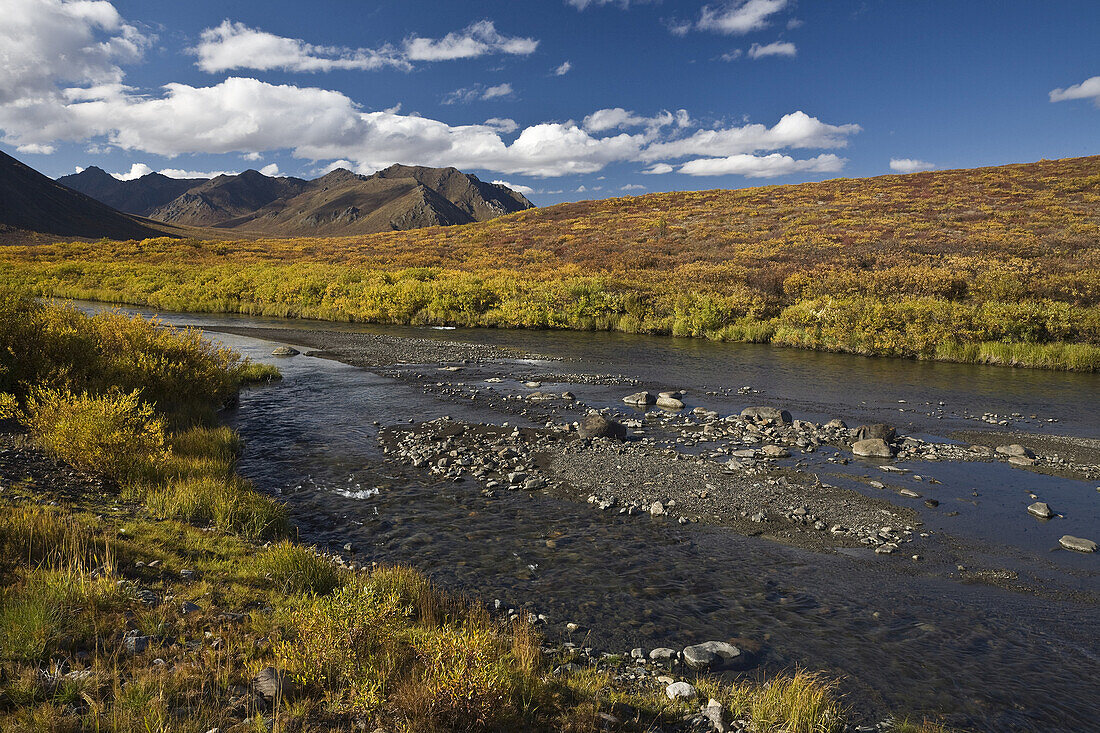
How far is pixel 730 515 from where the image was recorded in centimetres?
964

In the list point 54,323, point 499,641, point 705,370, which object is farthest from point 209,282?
point 499,641

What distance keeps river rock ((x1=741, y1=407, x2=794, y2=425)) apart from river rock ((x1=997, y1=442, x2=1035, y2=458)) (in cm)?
454

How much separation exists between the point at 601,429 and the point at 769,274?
27.9 metres

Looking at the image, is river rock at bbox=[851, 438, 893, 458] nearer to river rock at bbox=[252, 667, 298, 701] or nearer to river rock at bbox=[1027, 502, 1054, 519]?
river rock at bbox=[1027, 502, 1054, 519]

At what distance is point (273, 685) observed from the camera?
4.28 m

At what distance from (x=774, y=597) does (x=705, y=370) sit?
54.5ft

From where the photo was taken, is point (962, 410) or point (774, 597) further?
point (962, 410)

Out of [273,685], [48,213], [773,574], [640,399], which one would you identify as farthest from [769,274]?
[48,213]

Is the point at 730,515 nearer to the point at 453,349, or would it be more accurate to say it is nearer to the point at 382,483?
the point at 382,483

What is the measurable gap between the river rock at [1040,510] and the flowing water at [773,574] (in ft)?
0.71

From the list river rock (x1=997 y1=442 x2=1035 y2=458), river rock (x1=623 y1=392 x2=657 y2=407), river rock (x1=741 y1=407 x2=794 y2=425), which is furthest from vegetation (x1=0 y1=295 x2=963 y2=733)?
river rock (x1=623 y1=392 x2=657 y2=407)

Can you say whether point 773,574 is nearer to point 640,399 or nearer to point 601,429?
point 601,429

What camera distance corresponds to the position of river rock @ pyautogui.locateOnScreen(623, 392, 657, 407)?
17.5 meters

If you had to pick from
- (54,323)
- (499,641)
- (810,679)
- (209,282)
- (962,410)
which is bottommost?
(810,679)
